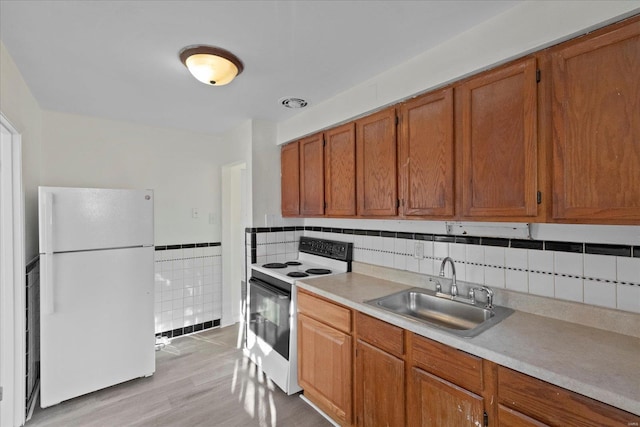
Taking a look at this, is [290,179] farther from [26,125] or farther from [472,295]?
[26,125]

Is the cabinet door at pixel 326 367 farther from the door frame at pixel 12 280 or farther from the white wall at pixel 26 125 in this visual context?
the white wall at pixel 26 125

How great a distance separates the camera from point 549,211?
1314mm

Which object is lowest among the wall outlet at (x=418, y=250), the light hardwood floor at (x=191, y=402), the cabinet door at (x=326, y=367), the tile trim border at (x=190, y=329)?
the light hardwood floor at (x=191, y=402)

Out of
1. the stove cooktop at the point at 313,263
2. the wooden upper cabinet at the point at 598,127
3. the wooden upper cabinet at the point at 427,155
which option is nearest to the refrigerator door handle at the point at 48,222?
the stove cooktop at the point at 313,263

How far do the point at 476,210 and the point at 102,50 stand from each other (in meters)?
2.24

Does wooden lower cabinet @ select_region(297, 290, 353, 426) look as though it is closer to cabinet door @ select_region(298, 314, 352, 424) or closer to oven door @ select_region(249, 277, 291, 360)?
cabinet door @ select_region(298, 314, 352, 424)

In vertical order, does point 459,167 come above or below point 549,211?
above

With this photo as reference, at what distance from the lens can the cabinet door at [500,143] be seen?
1357mm

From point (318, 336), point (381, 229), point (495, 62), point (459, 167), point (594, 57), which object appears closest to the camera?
point (594, 57)

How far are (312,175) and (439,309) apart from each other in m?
1.51

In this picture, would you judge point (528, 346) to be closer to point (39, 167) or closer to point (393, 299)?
point (393, 299)

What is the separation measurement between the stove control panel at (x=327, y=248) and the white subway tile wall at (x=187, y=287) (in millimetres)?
1191

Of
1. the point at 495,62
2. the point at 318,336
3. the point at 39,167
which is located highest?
the point at 495,62

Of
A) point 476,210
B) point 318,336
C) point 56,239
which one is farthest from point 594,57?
point 56,239
